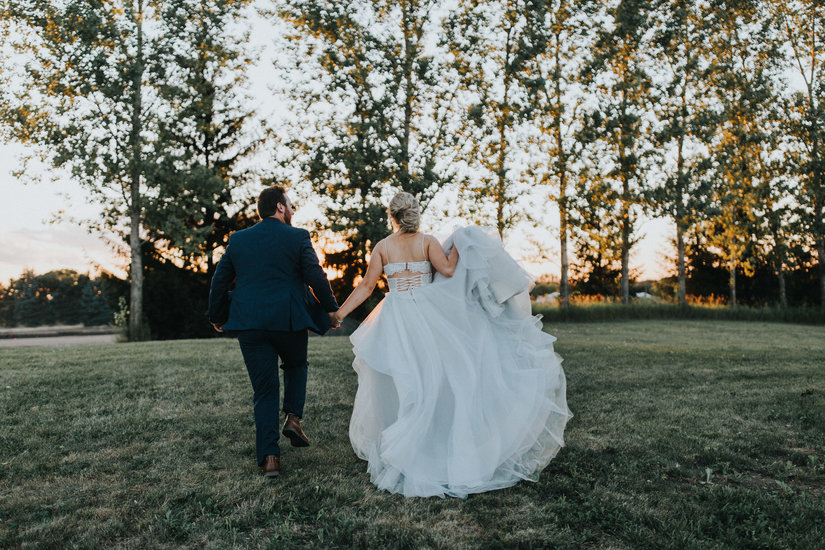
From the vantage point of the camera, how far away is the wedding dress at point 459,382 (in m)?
4.34

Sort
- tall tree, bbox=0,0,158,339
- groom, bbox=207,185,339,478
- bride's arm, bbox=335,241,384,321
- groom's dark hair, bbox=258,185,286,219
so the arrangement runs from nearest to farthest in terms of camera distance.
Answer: groom, bbox=207,185,339,478 → groom's dark hair, bbox=258,185,286,219 → bride's arm, bbox=335,241,384,321 → tall tree, bbox=0,0,158,339

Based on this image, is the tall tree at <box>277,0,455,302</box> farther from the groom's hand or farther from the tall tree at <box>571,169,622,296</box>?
the groom's hand

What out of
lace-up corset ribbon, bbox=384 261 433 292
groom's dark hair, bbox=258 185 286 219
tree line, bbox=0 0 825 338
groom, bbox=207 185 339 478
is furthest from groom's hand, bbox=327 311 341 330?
tree line, bbox=0 0 825 338

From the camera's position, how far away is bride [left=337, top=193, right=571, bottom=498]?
4352mm

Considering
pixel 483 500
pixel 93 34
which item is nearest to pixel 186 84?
pixel 93 34

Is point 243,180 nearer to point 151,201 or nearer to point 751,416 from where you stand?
point 151,201

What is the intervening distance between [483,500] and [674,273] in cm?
4143

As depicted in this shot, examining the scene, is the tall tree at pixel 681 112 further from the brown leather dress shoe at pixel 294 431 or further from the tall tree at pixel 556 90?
the brown leather dress shoe at pixel 294 431

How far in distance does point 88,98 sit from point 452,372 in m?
22.1

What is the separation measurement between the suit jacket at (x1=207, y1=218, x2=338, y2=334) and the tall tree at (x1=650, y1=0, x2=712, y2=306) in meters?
22.8

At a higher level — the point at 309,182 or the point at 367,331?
the point at 309,182

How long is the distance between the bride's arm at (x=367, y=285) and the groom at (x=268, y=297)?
296 millimetres

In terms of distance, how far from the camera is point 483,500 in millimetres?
4078

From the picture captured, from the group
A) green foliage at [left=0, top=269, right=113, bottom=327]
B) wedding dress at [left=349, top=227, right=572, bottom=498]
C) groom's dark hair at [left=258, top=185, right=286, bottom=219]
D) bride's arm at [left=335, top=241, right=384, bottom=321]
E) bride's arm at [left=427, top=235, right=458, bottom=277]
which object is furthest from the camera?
green foliage at [left=0, top=269, right=113, bottom=327]
